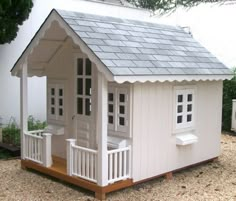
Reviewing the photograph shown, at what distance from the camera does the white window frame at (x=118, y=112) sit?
629 cm

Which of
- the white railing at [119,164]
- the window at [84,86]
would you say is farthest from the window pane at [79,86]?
the white railing at [119,164]

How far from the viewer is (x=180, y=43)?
802cm

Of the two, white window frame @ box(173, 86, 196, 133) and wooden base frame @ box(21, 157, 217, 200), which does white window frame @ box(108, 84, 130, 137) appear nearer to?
wooden base frame @ box(21, 157, 217, 200)

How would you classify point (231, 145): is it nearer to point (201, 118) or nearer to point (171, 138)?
point (201, 118)

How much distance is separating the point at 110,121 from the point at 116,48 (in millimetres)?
1359

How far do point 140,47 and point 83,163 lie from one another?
2.33 meters

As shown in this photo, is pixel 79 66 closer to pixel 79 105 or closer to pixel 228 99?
pixel 79 105

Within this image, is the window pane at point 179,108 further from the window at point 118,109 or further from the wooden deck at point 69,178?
the wooden deck at point 69,178

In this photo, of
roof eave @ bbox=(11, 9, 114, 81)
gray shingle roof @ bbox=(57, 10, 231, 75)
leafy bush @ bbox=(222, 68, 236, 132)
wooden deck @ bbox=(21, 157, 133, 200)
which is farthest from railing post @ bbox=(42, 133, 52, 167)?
leafy bush @ bbox=(222, 68, 236, 132)

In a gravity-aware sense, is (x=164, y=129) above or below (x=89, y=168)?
above

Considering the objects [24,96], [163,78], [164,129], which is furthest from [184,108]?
[24,96]

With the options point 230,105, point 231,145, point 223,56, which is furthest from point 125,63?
point 223,56

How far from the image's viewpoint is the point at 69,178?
6527 millimetres

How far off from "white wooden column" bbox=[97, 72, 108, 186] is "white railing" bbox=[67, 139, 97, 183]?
0.16 m
